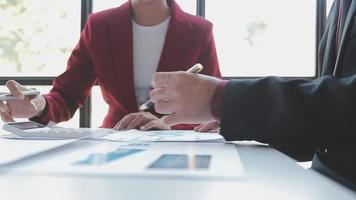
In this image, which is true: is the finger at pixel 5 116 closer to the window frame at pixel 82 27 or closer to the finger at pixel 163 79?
the finger at pixel 163 79

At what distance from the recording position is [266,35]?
2.26m

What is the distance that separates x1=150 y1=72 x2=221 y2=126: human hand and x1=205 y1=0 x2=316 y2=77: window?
169 cm

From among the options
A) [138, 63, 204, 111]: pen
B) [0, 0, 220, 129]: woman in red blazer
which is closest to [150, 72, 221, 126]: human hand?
[138, 63, 204, 111]: pen

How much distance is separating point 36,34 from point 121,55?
1.19 metres

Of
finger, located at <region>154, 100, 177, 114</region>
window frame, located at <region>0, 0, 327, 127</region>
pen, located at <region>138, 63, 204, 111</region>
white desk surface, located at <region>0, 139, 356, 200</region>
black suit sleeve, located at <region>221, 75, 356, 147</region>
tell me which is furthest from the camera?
window frame, located at <region>0, 0, 327, 127</region>

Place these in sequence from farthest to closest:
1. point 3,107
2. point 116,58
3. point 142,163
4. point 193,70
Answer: point 116,58, point 3,107, point 193,70, point 142,163

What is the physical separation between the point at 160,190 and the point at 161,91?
0.30 m

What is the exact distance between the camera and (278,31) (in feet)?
7.40

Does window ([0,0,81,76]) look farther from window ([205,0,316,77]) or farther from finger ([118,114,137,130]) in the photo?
finger ([118,114,137,130])

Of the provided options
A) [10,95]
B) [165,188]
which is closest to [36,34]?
[10,95]

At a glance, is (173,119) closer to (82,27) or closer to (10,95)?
(10,95)

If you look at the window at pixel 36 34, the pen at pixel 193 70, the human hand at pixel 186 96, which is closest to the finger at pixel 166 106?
the human hand at pixel 186 96

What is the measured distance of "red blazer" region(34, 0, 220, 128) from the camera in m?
1.25

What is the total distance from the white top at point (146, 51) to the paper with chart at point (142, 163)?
729 mm
